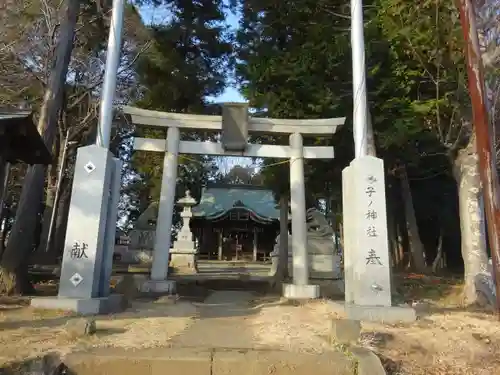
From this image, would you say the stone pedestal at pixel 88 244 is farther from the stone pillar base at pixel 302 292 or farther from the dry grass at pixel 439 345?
the dry grass at pixel 439 345

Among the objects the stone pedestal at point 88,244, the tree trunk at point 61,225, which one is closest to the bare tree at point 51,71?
the tree trunk at point 61,225

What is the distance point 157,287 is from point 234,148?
4.13 m

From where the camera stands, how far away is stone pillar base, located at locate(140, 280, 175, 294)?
34.6ft

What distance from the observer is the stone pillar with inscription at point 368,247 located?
754cm

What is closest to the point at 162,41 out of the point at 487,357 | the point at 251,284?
the point at 251,284

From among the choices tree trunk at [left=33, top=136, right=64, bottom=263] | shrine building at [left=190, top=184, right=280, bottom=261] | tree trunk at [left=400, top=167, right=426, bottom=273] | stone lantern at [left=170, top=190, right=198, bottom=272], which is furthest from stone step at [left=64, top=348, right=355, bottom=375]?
shrine building at [left=190, top=184, right=280, bottom=261]

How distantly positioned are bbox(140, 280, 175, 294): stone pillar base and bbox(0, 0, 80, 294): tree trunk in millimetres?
2753

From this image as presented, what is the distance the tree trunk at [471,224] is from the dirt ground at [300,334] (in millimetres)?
1630

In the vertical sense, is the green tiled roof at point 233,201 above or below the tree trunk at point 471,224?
above

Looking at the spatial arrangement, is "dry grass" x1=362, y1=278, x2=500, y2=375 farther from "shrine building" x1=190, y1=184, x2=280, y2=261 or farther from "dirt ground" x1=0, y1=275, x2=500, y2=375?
"shrine building" x1=190, y1=184, x2=280, y2=261

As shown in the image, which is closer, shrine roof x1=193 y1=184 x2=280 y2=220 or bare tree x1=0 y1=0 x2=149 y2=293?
bare tree x1=0 y1=0 x2=149 y2=293

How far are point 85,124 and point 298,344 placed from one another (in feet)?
61.5

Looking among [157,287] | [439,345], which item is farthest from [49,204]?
[439,345]

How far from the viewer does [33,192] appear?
10.5 meters
